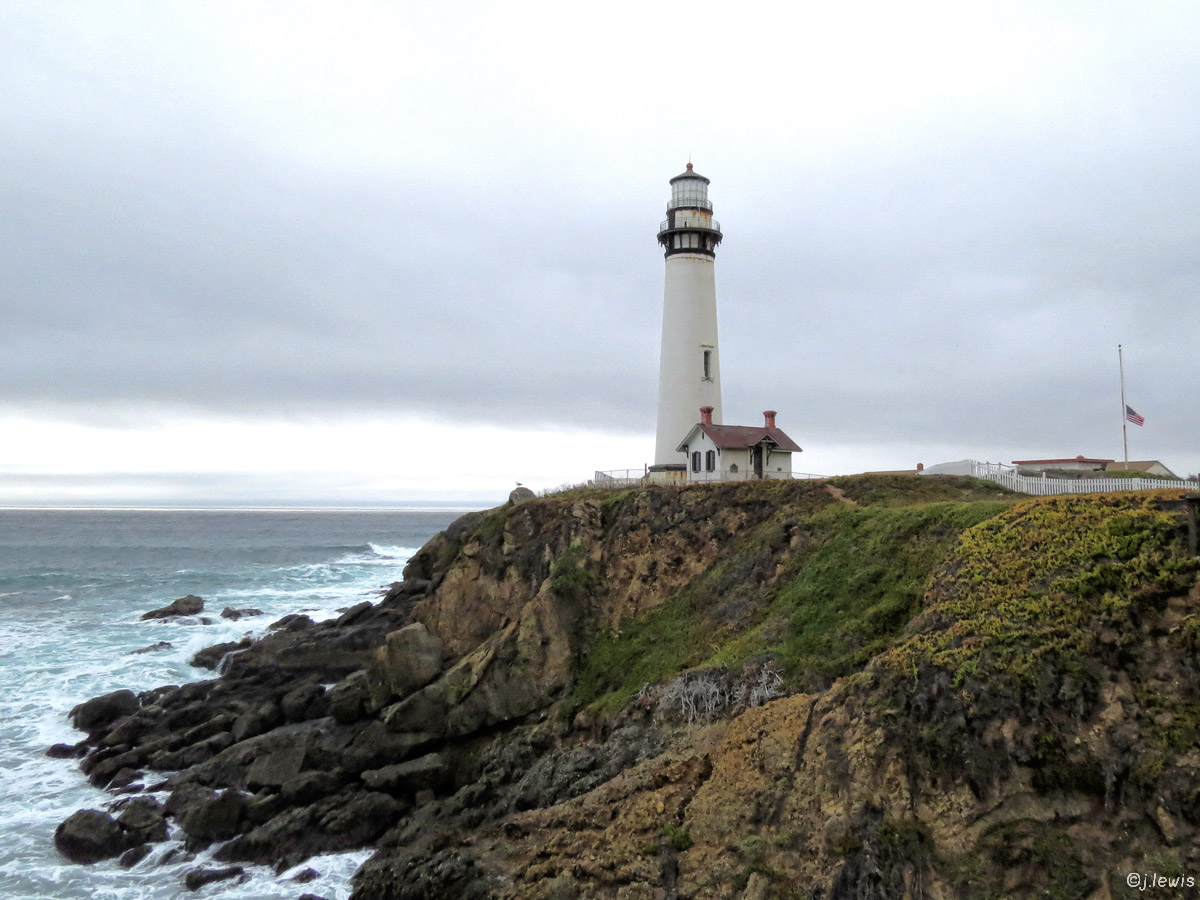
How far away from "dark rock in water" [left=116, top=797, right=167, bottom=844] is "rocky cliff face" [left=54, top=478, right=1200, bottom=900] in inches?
5.4

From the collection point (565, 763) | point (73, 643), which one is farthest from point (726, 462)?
point (73, 643)

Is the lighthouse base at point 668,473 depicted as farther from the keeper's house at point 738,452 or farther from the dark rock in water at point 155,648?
the dark rock in water at point 155,648

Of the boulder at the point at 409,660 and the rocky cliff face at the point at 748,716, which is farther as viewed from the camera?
the boulder at the point at 409,660

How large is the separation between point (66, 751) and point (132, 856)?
7.56 m

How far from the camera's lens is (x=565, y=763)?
16.0 meters

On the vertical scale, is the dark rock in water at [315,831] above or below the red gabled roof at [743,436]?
below

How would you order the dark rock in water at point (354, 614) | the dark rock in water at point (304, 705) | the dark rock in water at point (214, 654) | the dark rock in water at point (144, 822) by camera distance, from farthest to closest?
the dark rock in water at point (354, 614), the dark rock in water at point (214, 654), the dark rock in water at point (304, 705), the dark rock in water at point (144, 822)

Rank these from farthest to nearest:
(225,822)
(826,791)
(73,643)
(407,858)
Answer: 1. (73,643)
2. (225,822)
3. (407,858)
4. (826,791)

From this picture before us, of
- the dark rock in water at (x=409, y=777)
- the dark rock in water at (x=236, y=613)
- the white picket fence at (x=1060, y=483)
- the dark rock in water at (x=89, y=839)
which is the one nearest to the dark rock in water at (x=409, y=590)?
the dark rock in water at (x=236, y=613)

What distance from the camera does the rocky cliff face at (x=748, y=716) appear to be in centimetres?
1023

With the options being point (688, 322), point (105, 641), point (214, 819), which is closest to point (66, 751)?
point (214, 819)

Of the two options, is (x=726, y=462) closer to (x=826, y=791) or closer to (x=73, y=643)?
(x=826, y=791)

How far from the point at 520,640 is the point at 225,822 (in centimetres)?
813

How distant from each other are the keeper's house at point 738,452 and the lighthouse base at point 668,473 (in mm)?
364
